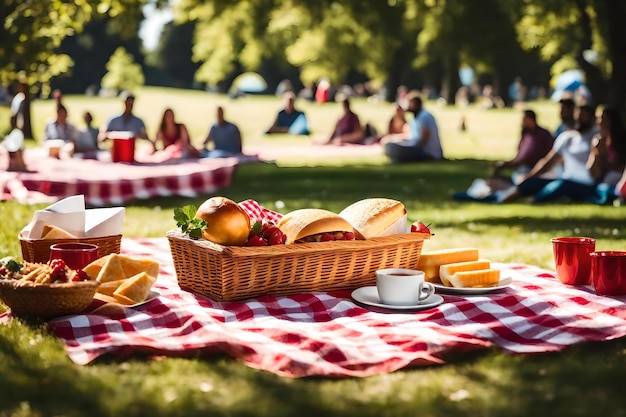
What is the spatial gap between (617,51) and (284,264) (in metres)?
13.6

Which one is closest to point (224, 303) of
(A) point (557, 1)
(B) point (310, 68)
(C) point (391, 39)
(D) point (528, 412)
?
(D) point (528, 412)

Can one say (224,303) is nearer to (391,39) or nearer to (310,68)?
(391,39)

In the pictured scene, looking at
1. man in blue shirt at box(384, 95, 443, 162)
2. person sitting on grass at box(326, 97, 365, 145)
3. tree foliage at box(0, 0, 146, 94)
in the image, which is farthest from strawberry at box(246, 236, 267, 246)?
person sitting on grass at box(326, 97, 365, 145)

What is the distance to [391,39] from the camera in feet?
106

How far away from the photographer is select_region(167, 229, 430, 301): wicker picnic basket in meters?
5.10

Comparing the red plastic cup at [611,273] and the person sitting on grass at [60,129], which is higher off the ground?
the person sitting on grass at [60,129]

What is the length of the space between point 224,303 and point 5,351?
3.89 ft

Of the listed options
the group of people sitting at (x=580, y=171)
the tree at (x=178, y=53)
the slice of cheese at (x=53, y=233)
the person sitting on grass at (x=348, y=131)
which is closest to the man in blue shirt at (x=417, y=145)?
the person sitting on grass at (x=348, y=131)

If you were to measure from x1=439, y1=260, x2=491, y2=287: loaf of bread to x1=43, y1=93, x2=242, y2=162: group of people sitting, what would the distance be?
9.13 metres

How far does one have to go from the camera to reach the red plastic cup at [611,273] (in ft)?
17.6

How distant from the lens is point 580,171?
1178cm

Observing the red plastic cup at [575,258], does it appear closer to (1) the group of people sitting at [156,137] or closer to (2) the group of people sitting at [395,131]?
(1) the group of people sitting at [156,137]

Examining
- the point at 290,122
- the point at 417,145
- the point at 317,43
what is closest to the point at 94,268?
the point at 417,145

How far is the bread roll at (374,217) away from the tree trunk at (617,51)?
12206 millimetres
